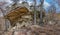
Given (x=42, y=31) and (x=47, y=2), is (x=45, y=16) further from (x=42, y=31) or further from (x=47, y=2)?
(x=42, y=31)

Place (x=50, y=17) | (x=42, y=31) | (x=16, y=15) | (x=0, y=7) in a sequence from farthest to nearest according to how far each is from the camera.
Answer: (x=0, y=7) → (x=16, y=15) → (x=50, y=17) → (x=42, y=31)

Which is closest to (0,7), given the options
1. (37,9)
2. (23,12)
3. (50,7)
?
(23,12)

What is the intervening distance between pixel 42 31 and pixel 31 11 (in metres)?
1.02

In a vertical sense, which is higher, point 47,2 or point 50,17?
point 47,2

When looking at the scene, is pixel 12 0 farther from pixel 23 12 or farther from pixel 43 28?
pixel 43 28

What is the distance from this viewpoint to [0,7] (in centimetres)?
560

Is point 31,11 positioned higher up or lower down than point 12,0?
lower down

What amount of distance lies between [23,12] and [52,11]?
3.29 ft

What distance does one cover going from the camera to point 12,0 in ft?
17.3

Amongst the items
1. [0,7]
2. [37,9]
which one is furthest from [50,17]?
[0,7]

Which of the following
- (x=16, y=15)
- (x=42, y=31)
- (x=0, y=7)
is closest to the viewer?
(x=42, y=31)

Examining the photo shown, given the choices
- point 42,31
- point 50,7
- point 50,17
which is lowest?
point 42,31

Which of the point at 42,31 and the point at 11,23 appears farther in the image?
the point at 11,23

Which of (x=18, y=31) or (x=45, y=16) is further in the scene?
(x=45, y=16)
